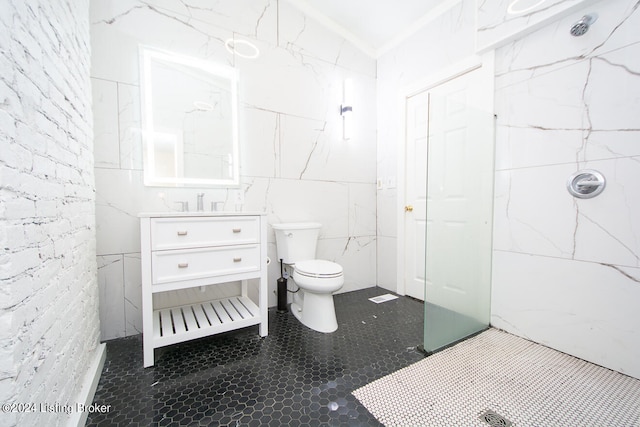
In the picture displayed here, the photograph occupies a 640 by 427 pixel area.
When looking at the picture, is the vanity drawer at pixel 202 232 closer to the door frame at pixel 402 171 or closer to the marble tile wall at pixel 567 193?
the door frame at pixel 402 171

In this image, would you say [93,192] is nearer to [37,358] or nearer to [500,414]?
[37,358]

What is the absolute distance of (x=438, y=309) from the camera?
1.68 m

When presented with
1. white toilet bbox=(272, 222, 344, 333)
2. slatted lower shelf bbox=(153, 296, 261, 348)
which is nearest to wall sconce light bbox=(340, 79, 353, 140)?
white toilet bbox=(272, 222, 344, 333)

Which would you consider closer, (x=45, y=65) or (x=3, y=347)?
(x=3, y=347)

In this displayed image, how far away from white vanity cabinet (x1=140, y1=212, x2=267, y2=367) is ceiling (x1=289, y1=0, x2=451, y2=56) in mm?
2007

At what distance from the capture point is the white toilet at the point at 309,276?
1841 mm

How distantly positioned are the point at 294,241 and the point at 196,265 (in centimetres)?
81

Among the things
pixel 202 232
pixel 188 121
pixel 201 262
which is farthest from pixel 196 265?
pixel 188 121

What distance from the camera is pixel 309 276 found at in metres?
1.87

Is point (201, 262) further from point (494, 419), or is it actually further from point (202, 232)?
point (494, 419)

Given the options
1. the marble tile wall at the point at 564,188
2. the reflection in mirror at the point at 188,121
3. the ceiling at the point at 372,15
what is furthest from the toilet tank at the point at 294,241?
the ceiling at the point at 372,15

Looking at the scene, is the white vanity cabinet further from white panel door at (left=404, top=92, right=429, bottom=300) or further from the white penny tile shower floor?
white panel door at (left=404, top=92, right=429, bottom=300)

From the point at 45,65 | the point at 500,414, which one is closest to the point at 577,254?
the point at 500,414

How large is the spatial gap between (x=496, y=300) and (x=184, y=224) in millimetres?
2186
